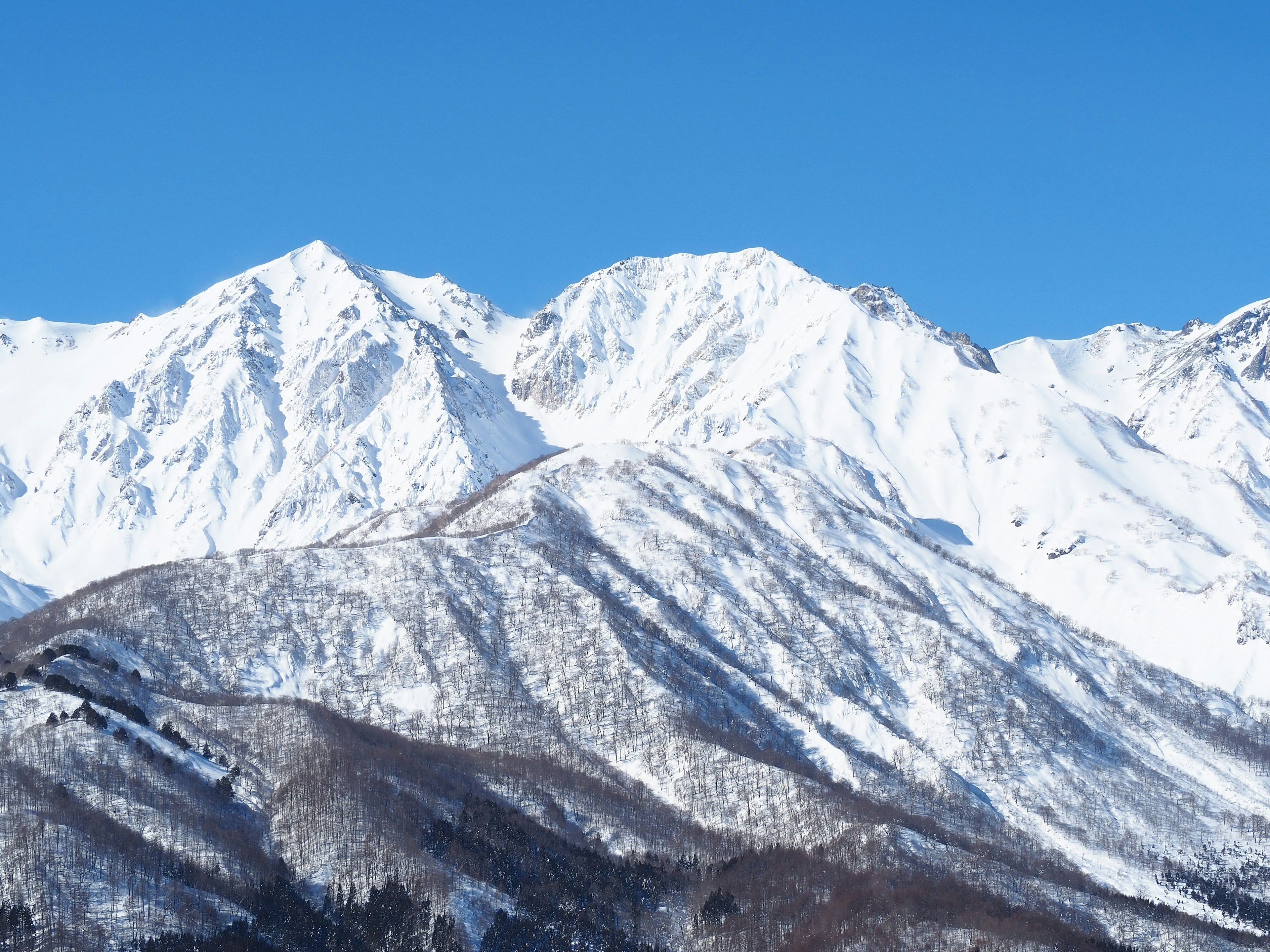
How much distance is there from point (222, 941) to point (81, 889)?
1768cm

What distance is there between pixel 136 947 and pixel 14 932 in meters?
12.8

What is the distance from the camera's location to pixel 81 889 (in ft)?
652

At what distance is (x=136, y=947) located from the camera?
191 meters

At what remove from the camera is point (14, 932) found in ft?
618

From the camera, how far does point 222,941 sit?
7721 inches

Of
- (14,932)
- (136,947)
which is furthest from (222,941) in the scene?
(14,932)

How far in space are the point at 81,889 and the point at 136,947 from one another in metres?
12.1

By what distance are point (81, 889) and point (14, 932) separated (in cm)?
1130

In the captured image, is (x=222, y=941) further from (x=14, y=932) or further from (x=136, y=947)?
(x=14, y=932)

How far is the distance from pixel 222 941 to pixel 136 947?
9611 mm

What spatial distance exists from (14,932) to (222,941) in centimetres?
2215
